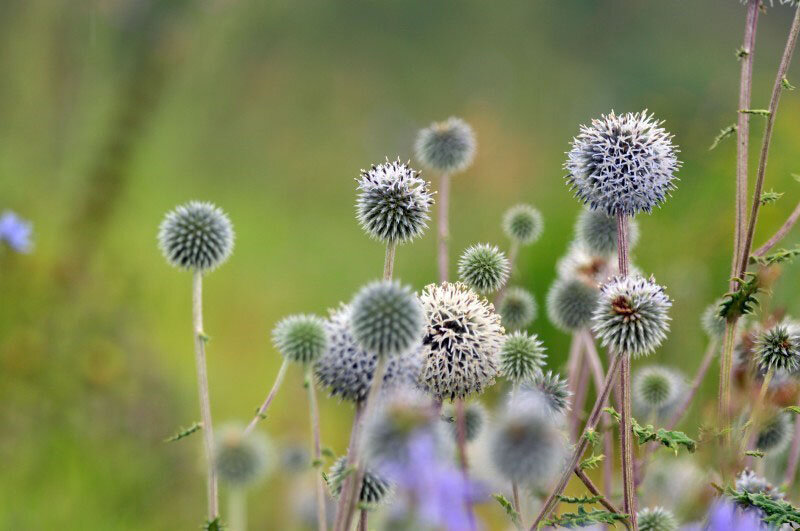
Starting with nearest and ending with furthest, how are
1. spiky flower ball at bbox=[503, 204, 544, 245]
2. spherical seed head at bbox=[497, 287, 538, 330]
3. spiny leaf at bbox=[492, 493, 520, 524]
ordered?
spiny leaf at bbox=[492, 493, 520, 524] < spherical seed head at bbox=[497, 287, 538, 330] < spiky flower ball at bbox=[503, 204, 544, 245]

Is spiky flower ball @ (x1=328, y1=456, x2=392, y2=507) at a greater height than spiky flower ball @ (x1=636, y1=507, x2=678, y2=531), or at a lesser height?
greater

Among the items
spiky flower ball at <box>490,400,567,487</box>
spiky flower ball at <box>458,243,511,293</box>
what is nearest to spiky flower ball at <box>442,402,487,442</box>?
spiky flower ball at <box>458,243,511,293</box>

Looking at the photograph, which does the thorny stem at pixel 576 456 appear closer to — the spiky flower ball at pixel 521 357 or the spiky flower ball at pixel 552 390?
the spiky flower ball at pixel 552 390

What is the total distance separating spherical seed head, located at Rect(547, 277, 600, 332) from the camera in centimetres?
256

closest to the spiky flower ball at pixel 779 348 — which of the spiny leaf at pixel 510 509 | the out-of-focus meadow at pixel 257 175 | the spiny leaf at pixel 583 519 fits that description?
the spiny leaf at pixel 583 519

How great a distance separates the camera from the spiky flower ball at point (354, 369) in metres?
1.55

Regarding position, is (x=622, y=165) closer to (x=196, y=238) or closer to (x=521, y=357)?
(x=521, y=357)

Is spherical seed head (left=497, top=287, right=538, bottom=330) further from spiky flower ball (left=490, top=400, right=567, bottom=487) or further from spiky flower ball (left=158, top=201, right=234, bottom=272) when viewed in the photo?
spiky flower ball (left=490, top=400, right=567, bottom=487)

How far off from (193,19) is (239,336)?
3335 millimetres

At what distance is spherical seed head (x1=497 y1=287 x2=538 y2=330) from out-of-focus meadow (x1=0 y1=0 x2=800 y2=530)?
142cm

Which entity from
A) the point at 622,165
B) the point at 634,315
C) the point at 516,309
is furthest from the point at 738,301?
the point at 516,309

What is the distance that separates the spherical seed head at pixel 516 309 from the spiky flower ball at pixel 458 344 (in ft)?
1.87

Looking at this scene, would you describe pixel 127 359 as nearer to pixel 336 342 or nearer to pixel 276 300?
pixel 276 300

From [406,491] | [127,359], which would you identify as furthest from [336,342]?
[127,359]
